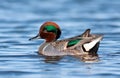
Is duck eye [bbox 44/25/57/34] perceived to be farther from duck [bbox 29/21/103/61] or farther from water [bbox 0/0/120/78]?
water [bbox 0/0/120/78]

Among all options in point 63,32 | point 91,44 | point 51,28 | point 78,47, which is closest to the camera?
point 91,44

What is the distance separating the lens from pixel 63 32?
19594mm

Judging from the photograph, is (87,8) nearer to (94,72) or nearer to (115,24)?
(115,24)

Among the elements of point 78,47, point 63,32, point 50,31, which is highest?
point 63,32

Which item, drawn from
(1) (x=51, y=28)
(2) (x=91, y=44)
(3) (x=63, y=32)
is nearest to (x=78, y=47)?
(2) (x=91, y=44)

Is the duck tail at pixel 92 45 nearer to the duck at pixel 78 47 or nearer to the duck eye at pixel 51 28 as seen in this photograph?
the duck at pixel 78 47

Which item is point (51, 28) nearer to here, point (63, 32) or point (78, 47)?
point (78, 47)

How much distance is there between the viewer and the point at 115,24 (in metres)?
21.2

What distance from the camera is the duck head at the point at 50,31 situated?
15.1 meters

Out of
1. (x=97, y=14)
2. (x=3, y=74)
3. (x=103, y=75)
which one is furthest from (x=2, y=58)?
(x=97, y=14)

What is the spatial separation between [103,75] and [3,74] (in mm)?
1880

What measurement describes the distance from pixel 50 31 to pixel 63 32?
4465 mm

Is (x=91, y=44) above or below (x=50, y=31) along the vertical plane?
below

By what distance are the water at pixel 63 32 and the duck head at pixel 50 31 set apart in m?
0.47
